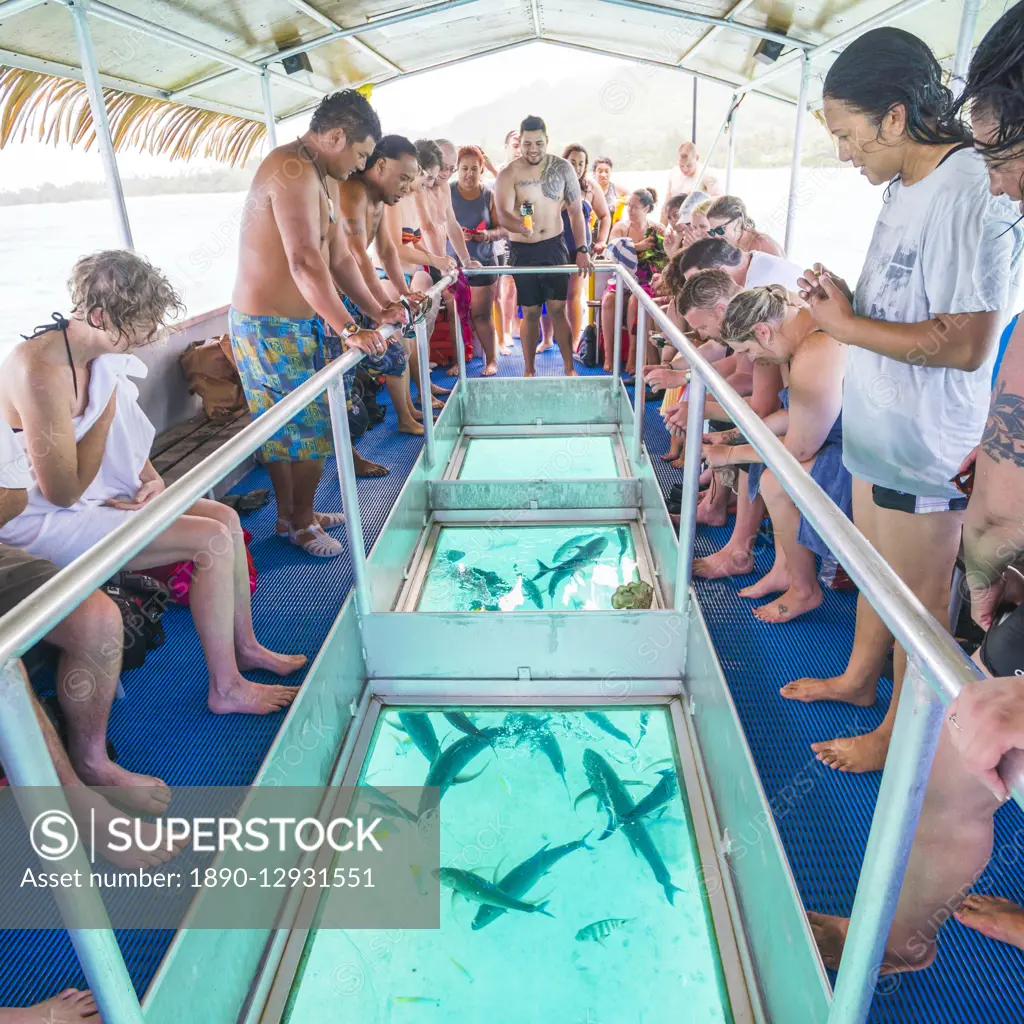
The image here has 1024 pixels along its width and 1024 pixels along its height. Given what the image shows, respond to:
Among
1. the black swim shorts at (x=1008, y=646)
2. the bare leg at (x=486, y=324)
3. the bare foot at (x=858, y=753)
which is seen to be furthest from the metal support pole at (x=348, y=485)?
the bare leg at (x=486, y=324)

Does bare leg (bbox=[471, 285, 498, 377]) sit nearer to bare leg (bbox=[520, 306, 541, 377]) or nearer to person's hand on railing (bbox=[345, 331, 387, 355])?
bare leg (bbox=[520, 306, 541, 377])

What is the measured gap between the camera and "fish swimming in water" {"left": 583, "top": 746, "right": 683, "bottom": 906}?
1.82 meters

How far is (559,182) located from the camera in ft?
17.5

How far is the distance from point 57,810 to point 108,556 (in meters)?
0.30

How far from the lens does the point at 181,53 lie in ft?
14.1

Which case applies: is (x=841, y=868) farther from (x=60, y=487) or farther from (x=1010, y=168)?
(x=60, y=487)

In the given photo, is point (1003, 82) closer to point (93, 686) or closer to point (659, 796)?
point (659, 796)

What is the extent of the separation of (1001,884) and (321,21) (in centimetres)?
577

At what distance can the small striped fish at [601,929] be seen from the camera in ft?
5.43

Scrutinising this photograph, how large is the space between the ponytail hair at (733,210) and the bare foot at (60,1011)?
373 centimetres

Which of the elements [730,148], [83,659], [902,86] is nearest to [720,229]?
[902,86]

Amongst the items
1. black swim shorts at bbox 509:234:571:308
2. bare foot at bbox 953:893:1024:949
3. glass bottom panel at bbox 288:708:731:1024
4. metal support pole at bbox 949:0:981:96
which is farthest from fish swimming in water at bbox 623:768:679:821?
black swim shorts at bbox 509:234:571:308

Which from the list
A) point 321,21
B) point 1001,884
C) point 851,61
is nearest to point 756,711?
point 1001,884

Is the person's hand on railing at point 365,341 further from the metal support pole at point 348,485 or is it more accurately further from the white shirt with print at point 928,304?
the white shirt with print at point 928,304
